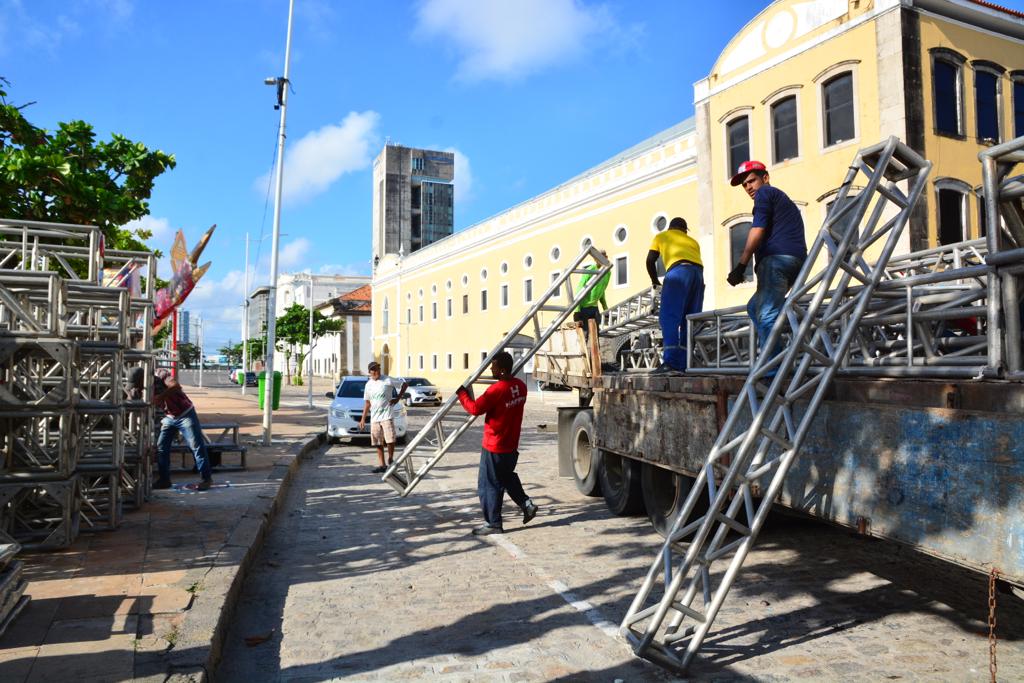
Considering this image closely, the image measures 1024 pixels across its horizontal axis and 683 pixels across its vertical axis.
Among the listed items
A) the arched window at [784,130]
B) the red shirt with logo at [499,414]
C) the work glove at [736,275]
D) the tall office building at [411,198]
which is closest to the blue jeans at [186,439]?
the red shirt with logo at [499,414]

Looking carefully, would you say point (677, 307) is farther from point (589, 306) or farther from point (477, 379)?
point (477, 379)

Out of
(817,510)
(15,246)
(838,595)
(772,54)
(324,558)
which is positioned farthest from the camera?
(772,54)

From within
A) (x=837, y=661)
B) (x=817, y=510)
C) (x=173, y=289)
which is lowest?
(x=837, y=661)

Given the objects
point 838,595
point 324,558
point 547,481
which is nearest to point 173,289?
point 547,481

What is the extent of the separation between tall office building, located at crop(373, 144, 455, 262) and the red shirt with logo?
74.4 m

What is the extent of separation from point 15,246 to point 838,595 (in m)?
12.0

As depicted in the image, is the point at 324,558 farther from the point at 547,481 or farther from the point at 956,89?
the point at 956,89

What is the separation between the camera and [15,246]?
1159 cm

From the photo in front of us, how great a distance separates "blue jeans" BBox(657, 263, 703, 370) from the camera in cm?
792

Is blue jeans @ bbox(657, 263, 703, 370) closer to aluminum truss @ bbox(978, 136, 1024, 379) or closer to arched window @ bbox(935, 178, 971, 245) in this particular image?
aluminum truss @ bbox(978, 136, 1024, 379)

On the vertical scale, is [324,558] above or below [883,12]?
below

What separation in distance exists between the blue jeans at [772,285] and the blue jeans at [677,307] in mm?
2170

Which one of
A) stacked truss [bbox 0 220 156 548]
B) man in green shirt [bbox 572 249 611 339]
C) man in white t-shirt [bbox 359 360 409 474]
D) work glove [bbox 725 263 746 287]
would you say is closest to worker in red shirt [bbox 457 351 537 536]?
man in green shirt [bbox 572 249 611 339]

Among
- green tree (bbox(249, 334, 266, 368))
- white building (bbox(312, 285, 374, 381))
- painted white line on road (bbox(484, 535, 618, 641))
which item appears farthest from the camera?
green tree (bbox(249, 334, 266, 368))
